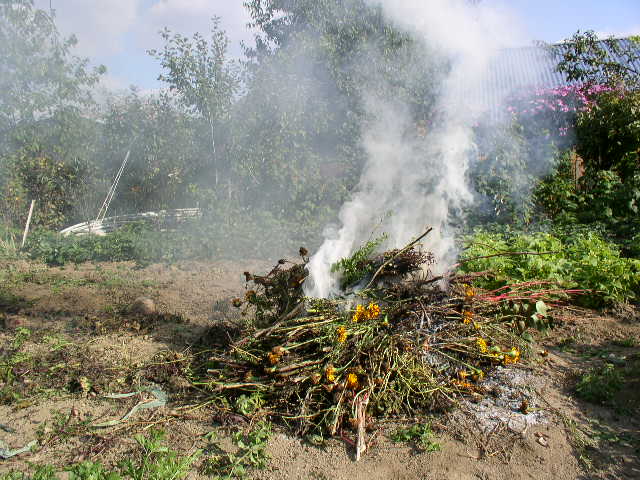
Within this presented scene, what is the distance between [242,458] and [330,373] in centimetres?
72

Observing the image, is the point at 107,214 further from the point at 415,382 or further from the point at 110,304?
the point at 415,382

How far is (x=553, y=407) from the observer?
10.8 ft

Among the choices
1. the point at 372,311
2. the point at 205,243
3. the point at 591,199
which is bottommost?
the point at 372,311

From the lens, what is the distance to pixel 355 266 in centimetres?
398

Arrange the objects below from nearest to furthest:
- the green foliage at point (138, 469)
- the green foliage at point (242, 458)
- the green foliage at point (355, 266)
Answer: the green foliage at point (138, 469) → the green foliage at point (242, 458) → the green foliage at point (355, 266)

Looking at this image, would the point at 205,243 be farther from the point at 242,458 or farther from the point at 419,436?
the point at 419,436

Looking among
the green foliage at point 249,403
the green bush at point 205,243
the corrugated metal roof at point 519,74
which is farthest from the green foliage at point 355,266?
the corrugated metal roof at point 519,74

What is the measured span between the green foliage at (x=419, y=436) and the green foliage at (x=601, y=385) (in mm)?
1276

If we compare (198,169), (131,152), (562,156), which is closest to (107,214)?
(131,152)

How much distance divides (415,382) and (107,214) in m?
9.94

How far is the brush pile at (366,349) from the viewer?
317cm

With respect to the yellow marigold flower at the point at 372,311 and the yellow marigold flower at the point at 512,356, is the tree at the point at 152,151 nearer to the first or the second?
the yellow marigold flower at the point at 372,311

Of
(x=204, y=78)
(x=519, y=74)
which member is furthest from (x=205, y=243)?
(x=519, y=74)

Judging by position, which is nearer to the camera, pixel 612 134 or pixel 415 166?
pixel 415 166
